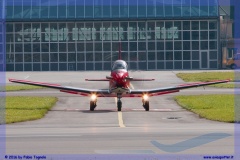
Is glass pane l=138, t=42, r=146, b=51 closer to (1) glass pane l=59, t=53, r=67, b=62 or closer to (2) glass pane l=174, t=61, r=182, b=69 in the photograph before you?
(2) glass pane l=174, t=61, r=182, b=69

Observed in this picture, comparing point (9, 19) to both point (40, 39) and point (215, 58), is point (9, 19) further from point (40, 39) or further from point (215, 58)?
point (215, 58)

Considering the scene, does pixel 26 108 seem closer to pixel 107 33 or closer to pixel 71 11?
pixel 71 11

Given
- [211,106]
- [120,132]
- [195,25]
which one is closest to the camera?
[120,132]

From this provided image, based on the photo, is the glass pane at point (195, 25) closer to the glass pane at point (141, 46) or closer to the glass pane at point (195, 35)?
the glass pane at point (195, 35)

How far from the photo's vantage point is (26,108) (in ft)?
119

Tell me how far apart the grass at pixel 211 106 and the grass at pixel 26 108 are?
7.15 meters

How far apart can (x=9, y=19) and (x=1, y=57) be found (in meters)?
5.30

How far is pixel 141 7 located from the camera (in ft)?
286

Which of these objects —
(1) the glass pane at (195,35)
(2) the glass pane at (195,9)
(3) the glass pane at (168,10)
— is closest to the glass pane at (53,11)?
(3) the glass pane at (168,10)

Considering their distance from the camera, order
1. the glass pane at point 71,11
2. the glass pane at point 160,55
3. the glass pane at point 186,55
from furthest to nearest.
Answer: the glass pane at point 186,55 → the glass pane at point 160,55 → the glass pane at point 71,11

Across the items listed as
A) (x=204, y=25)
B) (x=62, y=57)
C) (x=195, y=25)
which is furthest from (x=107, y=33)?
(x=204, y=25)

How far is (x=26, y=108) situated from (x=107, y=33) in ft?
171

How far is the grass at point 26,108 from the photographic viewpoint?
30828 mm

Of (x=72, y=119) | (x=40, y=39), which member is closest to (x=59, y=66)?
(x=40, y=39)
